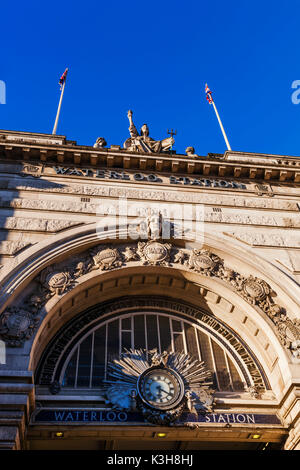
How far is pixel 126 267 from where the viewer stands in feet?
50.2

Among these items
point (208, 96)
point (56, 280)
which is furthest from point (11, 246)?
point (208, 96)

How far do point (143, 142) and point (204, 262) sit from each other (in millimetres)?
8235

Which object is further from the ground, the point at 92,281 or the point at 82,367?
the point at 92,281

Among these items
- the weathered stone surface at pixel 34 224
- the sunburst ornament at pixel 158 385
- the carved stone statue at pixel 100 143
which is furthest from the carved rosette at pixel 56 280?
the carved stone statue at pixel 100 143

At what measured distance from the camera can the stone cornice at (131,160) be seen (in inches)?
699

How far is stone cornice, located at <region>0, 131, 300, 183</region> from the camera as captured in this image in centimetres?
1775

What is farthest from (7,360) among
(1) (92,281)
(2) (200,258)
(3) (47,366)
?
(2) (200,258)

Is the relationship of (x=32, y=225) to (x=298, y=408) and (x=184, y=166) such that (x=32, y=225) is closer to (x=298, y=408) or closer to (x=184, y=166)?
(x=184, y=166)

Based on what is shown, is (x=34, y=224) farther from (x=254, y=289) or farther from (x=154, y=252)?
(x=254, y=289)

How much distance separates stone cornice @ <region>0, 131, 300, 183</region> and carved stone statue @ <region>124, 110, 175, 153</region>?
1.44 metres

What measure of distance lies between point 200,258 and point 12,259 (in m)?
7.15

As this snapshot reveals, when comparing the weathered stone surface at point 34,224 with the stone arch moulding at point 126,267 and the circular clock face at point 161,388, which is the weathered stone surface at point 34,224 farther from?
the circular clock face at point 161,388

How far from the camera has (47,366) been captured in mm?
13594

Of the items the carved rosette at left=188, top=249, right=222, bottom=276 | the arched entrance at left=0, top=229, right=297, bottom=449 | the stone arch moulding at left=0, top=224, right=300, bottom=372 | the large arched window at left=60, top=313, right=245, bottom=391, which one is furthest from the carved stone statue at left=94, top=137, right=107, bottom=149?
the large arched window at left=60, top=313, right=245, bottom=391
